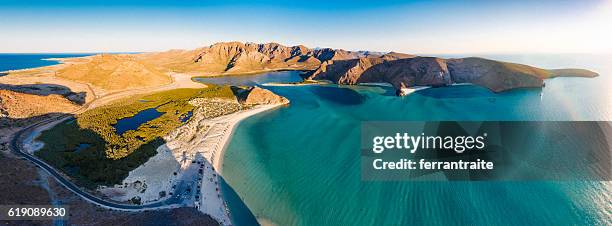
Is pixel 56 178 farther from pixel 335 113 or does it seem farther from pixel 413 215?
pixel 335 113

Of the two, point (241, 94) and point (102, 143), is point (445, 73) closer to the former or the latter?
point (241, 94)

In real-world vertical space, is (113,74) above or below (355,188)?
above

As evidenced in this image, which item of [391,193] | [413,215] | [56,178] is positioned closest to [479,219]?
[413,215]

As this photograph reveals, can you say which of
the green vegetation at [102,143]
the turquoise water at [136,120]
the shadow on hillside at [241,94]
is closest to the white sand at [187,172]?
the green vegetation at [102,143]

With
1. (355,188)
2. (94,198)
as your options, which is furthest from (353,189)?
(94,198)

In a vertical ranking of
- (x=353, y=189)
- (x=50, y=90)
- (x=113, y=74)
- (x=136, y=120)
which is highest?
(x=113, y=74)

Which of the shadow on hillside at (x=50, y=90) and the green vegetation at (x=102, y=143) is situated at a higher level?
the shadow on hillside at (x=50, y=90)

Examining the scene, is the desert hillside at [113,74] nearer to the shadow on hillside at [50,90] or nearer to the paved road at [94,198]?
the shadow on hillside at [50,90]
